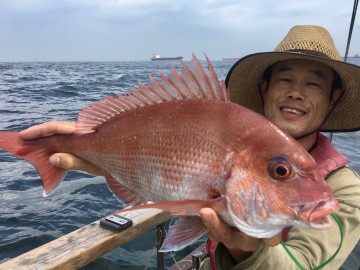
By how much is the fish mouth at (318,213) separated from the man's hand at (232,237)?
0.64 ft

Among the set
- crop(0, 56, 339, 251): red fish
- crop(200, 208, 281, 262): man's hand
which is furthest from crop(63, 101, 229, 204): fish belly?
crop(200, 208, 281, 262): man's hand

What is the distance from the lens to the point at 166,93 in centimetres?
185

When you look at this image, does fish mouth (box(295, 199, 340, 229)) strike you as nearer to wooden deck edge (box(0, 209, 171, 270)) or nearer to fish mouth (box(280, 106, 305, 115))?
fish mouth (box(280, 106, 305, 115))

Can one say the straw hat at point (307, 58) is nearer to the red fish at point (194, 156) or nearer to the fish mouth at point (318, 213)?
the red fish at point (194, 156)

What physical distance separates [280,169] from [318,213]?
225mm

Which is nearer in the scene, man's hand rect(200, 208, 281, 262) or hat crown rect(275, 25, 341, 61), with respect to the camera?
man's hand rect(200, 208, 281, 262)

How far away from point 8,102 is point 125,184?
15559 mm

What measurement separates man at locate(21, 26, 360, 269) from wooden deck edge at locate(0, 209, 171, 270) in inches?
33.7

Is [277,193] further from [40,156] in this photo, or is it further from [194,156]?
[40,156]

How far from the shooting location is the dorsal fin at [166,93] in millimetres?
1708

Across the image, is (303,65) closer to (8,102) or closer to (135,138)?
(135,138)

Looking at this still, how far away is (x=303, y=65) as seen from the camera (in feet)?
8.33

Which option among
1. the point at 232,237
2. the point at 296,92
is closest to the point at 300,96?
the point at 296,92

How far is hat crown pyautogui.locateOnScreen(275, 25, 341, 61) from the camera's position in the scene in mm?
2527
